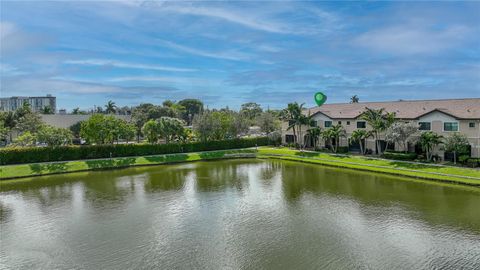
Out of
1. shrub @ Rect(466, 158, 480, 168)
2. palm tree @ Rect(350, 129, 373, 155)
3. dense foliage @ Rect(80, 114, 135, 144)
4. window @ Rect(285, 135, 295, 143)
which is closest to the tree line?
palm tree @ Rect(350, 129, 373, 155)

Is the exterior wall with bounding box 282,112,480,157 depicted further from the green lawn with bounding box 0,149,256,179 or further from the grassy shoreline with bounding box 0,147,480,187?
the green lawn with bounding box 0,149,256,179

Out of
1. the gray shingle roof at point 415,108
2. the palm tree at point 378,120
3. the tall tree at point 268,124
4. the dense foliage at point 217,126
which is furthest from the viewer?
the tall tree at point 268,124

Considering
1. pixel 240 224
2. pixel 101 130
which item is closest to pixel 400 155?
pixel 240 224

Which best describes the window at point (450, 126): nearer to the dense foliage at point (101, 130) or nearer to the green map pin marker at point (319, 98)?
the green map pin marker at point (319, 98)

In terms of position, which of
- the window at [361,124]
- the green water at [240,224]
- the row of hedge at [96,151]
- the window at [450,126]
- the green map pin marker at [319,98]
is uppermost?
the green map pin marker at [319,98]

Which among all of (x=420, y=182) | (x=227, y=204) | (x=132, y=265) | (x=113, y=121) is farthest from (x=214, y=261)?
(x=113, y=121)

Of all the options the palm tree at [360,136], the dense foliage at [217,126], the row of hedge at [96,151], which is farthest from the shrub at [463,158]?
the dense foliage at [217,126]
